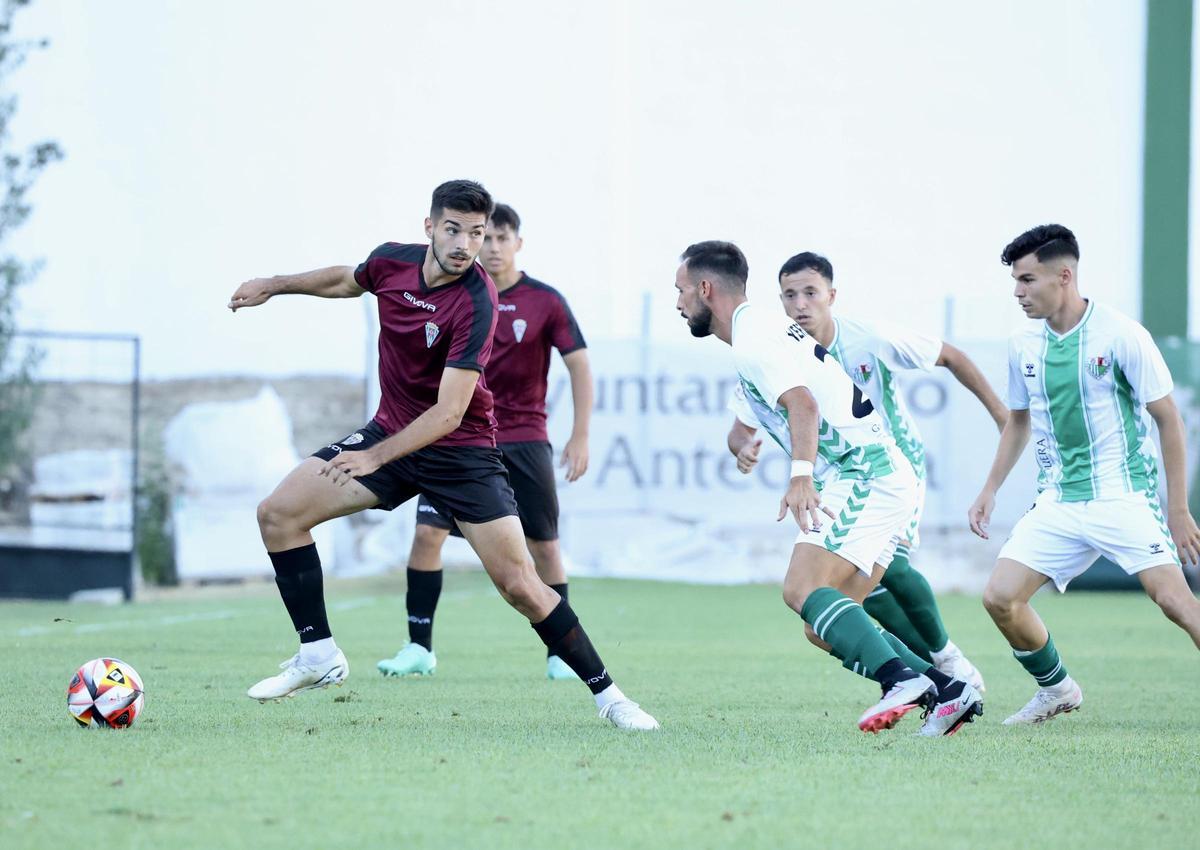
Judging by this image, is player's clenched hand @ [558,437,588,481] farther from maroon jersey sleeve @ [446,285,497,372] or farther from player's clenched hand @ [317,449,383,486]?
player's clenched hand @ [317,449,383,486]

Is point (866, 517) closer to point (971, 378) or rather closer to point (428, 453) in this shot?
point (971, 378)

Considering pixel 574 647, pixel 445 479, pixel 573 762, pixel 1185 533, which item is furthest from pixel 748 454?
pixel 573 762

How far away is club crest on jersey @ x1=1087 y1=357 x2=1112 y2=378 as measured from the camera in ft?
19.2

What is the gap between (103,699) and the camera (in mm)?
5223

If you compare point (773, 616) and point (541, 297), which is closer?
point (541, 297)

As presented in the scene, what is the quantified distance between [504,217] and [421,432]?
2453 millimetres

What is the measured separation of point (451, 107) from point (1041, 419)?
1664 cm

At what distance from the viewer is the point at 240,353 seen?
21750mm

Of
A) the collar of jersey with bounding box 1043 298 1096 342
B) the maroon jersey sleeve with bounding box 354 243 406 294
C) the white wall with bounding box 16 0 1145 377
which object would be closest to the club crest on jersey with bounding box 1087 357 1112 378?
the collar of jersey with bounding box 1043 298 1096 342

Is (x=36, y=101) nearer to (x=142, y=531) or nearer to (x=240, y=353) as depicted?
(x=240, y=353)

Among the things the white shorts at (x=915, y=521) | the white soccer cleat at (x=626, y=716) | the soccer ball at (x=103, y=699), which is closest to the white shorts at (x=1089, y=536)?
the white shorts at (x=915, y=521)

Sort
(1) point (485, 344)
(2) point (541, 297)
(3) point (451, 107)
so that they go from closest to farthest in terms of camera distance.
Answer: (1) point (485, 344)
(2) point (541, 297)
(3) point (451, 107)

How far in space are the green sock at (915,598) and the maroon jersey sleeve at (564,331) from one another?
2.23 m

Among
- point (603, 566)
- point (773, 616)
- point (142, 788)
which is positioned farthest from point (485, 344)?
point (603, 566)
